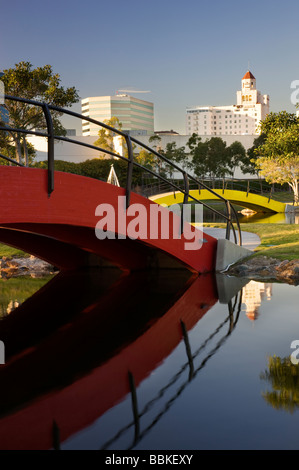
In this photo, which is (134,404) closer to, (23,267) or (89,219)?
(89,219)

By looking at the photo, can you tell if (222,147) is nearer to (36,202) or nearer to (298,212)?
(298,212)

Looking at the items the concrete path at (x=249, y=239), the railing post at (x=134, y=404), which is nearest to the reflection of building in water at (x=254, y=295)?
the railing post at (x=134, y=404)

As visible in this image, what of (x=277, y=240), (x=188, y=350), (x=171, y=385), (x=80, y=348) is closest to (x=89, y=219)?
(x=80, y=348)

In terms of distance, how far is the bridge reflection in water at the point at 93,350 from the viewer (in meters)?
4.76

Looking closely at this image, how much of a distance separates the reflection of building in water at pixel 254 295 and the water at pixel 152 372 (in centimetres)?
3

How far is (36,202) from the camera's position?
7816mm

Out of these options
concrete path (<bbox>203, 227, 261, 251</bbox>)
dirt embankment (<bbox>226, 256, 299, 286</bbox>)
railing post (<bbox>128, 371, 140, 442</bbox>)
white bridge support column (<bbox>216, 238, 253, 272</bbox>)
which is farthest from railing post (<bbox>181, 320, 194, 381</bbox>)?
concrete path (<bbox>203, 227, 261, 251</bbox>)

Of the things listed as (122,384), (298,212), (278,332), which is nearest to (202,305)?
(278,332)

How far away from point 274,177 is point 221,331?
4156 centimetres

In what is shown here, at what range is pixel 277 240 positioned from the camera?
16359 millimetres

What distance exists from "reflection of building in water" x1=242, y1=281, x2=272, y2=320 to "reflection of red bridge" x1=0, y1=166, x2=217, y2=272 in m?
1.50

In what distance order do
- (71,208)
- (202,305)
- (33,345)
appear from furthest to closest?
(202,305) < (71,208) < (33,345)

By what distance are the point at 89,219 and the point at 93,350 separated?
247cm

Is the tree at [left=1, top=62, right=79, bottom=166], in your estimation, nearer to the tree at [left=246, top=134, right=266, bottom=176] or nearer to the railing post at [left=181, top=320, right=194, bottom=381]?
the railing post at [left=181, top=320, right=194, bottom=381]
